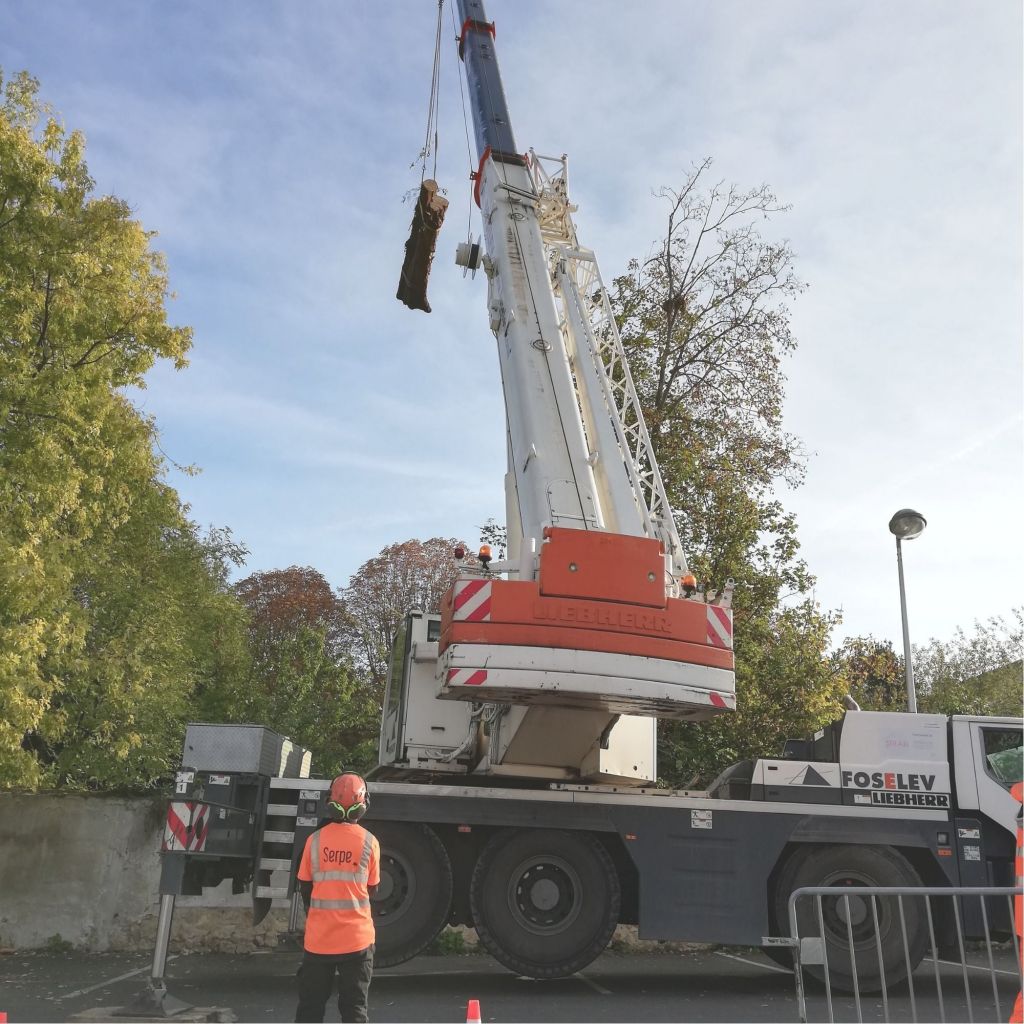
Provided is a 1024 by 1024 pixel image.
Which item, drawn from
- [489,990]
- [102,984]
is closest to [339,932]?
[489,990]

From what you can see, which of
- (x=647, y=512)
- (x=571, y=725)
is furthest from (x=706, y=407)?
(x=571, y=725)

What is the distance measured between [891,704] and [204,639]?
712 inches

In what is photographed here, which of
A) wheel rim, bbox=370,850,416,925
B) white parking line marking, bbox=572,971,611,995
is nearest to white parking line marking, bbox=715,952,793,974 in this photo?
white parking line marking, bbox=572,971,611,995

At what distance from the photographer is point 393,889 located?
8578 mm

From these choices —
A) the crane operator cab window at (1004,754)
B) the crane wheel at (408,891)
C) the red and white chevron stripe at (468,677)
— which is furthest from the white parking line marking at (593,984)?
the crane operator cab window at (1004,754)

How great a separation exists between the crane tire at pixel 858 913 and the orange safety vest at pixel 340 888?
16.3 feet

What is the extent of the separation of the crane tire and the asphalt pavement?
27cm

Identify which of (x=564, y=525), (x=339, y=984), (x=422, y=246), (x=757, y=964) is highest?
(x=422, y=246)

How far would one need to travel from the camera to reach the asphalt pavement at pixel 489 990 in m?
7.61

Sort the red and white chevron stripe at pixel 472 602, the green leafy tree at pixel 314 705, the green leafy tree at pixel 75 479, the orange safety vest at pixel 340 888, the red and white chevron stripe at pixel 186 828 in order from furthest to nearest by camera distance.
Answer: the green leafy tree at pixel 314 705, the green leafy tree at pixel 75 479, the red and white chevron stripe at pixel 186 828, the red and white chevron stripe at pixel 472 602, the orange safety vest at pixel 340 888

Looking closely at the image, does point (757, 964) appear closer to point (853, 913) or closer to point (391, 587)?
point (853, 913)

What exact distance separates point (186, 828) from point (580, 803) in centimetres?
340

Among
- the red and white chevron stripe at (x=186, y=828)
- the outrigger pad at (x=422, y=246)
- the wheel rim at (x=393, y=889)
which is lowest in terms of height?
the wheel rim at (x=393, y=889)

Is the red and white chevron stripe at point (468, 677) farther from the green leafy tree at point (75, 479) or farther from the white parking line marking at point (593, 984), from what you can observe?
the green leafy tree at point (75, 479)
